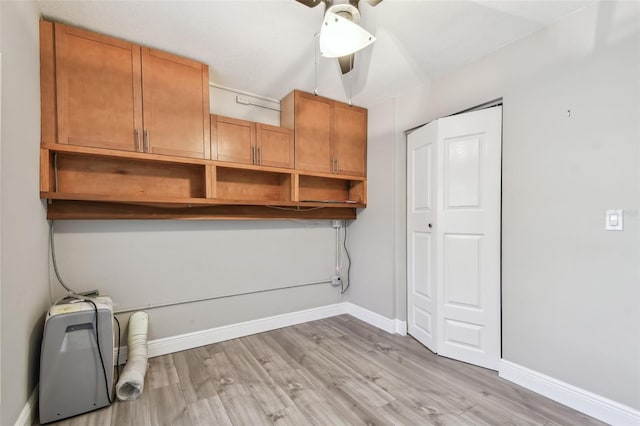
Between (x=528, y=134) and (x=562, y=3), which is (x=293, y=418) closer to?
(x=528, y=134)

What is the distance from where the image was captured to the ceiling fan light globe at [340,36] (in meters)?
1.47

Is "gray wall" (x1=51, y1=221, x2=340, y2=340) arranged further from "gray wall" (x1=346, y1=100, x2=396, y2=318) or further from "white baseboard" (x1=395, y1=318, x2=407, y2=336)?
"white baseboard" (x1=395, y1=318, x2=407, y2=336)

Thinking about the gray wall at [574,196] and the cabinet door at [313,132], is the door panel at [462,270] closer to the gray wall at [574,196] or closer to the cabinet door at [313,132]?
the gray wall at [574,196]

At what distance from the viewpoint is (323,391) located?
6.61ft

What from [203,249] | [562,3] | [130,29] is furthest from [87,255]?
[562,3]

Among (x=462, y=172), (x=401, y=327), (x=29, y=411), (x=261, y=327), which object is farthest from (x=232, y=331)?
(x=462, y=172)

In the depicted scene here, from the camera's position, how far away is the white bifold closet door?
2.25 metres

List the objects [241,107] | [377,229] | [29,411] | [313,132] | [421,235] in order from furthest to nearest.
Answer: [377,229] < [313,132] < [241,107] < [421,235] < [29,411]

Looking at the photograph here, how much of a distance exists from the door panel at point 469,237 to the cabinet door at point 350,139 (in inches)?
42.1

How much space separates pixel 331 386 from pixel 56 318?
1.87 metres

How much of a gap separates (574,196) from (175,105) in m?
3.04

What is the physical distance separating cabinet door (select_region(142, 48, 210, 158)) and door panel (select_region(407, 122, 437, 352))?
2043mm

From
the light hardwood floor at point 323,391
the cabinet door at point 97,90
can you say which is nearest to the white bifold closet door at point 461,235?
the light hardwood floor at point 323,391

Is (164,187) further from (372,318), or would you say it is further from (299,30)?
(372,318)
